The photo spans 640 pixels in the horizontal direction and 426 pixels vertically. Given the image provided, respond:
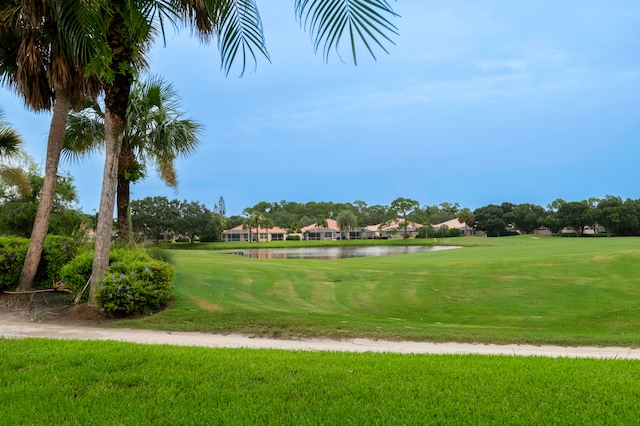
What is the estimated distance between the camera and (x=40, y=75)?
12.4 metres

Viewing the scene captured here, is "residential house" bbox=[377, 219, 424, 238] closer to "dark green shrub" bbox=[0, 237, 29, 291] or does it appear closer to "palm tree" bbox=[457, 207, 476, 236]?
"palm tree" bbox=[457, 207, 476, 236]

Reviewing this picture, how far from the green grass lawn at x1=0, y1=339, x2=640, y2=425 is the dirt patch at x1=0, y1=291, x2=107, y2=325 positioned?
500cm

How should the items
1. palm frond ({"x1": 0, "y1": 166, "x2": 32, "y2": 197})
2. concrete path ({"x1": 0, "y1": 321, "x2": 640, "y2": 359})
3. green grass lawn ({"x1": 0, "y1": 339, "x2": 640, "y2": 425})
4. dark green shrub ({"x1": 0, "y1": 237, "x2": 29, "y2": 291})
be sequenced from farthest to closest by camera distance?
palm frond ({"x1": 0, "y1": 166, "x2": 32, "y2": 197})
dark green shrub ({"x1": 0, "y1": 237, "x2": 29, "y2": 291})
concrete path ({"x1": 0, "y1": 321, "x2": 640, "y2": 359})
green grass lawn ({"x1": 0, "y1": 339, "x2": 640, "y2": 425})

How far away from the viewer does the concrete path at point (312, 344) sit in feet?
23.4

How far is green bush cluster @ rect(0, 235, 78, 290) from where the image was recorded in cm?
1222

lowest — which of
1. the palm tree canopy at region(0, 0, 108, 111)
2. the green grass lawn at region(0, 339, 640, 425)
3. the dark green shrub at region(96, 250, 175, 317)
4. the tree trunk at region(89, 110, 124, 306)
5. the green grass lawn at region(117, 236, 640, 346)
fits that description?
the green grass lawn at region(117, 236, 640, 346)

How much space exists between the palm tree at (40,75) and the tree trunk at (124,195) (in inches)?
77.4

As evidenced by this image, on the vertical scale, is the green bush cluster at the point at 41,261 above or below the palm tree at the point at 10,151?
below

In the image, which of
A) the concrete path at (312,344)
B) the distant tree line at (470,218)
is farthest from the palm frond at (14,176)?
the distant tree line at (470,218)

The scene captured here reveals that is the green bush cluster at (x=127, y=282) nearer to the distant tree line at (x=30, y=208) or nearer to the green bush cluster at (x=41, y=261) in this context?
the green bush cluster at (x=41, y=261)

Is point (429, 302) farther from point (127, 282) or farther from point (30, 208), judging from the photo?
point (30, 208)

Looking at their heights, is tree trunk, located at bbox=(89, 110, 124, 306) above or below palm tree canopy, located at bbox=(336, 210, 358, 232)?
below

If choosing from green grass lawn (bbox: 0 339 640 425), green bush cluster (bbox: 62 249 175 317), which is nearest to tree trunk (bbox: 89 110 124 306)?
green bush cluster (bbox: 62 249 175 317)

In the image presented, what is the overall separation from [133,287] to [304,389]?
7.23 meters
